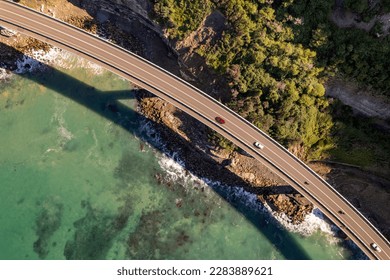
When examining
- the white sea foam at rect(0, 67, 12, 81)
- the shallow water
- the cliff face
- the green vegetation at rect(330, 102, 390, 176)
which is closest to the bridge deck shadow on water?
the shallow water

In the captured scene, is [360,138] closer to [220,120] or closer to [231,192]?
[231,192]

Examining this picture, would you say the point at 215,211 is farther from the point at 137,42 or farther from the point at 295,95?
the point at 137,42

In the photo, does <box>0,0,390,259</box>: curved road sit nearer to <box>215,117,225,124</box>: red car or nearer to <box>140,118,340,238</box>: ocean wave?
<box>215,117,225,124</box>: red car

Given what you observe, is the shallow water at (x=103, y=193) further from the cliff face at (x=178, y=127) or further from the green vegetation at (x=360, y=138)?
the green vegetation at (x=360, y=138)

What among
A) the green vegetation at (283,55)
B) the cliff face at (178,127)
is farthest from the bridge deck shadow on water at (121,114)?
the green vegetation at (283,55)

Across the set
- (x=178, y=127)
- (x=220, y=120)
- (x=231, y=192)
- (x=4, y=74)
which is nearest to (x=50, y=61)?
(x=4, y=74)

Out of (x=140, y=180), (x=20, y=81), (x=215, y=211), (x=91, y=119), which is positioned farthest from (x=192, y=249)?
(x=20, y=81)
